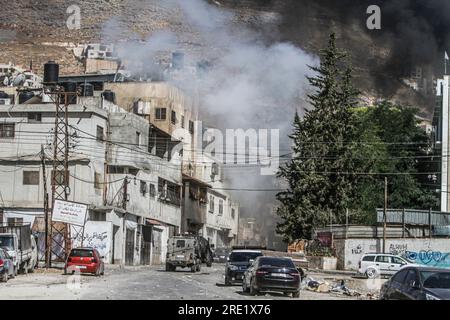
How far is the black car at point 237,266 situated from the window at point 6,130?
30.7m

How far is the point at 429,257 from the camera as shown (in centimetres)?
5425

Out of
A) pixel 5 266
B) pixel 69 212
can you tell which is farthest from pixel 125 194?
pixel 5 266

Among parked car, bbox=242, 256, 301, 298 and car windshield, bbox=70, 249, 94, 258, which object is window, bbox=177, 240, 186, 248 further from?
parked car, bbox=242, 256, 301, 298

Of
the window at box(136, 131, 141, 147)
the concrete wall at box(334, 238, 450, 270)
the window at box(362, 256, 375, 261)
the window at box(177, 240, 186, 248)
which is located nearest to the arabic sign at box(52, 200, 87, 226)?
the window at box(177, 240, 186, 248)

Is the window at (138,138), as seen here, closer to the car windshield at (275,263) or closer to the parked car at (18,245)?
the parked car at (18,245)

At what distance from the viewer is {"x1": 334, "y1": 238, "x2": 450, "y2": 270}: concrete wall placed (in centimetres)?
5419

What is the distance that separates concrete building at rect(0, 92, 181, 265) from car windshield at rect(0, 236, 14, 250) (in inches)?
685

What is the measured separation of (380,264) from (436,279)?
100 ft

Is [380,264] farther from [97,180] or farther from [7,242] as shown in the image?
[97,180]

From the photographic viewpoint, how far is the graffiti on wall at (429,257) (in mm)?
53781

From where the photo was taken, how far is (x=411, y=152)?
252ft

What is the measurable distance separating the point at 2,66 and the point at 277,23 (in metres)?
39.8

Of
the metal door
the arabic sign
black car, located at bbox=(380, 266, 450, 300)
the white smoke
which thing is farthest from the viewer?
the white smoke
